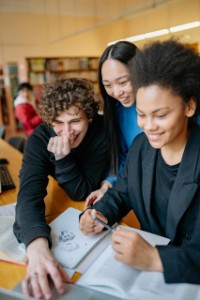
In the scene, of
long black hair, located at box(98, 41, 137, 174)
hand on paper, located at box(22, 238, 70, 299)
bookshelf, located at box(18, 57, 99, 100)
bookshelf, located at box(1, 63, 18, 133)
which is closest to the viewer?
hand on paper, located at box(22, 238, 70, 299)

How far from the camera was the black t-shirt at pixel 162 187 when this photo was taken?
3.28ft

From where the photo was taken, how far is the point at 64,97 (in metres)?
1.25

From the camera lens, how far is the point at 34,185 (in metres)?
1.22

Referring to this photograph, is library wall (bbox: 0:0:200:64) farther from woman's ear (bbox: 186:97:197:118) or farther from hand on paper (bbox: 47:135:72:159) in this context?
woman's ear (bbox: 186:97:197:118)

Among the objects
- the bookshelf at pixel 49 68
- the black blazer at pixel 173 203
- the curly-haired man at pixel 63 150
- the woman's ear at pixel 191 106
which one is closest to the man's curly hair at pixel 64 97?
the curly-haired man at pixel 63 150

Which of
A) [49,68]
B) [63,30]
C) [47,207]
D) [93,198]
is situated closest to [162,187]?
[93,198]

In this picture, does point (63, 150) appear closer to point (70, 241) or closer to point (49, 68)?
point (70, 241)

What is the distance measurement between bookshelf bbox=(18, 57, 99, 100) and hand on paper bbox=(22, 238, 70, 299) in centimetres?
553

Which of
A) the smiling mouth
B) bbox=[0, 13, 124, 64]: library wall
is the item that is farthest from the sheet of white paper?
bbox=[0, 13, 124, 64]: library wall

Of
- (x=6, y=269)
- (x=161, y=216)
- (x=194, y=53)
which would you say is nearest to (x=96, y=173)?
(x=161, y=216)

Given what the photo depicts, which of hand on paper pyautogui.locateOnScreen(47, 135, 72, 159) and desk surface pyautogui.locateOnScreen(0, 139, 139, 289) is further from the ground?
hand on paper pyautogui.locateOnScreen(47, 135, 72, 159)

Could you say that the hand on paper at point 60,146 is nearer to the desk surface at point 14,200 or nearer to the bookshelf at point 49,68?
the desk surface at point 14,200

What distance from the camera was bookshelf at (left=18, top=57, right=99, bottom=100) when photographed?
6508 mm

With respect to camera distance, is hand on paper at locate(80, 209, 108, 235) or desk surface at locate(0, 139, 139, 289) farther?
hand on paper at locate(80, 209, 108, 235)
